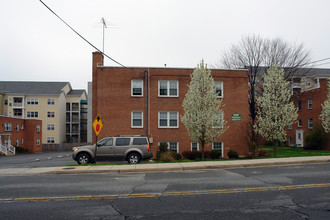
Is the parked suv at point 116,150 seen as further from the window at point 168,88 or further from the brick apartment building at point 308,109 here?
the brick apartment building at point 308,109

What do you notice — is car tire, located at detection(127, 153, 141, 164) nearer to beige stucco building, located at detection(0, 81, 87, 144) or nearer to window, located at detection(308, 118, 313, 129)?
window, located at detection(308, 118, 313, 129)

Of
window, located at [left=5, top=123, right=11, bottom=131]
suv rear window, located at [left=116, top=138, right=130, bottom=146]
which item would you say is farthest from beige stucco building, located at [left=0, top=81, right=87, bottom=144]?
suv rear window, located at [left=116, top=138, right=130, bottom=146]

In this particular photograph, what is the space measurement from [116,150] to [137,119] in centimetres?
788

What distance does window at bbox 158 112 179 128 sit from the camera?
79.9 feet

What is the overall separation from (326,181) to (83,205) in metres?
7.73

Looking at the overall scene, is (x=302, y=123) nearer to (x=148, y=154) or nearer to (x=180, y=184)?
(x=148, y=154)

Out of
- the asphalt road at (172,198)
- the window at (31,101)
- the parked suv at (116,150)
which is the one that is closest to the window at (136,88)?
the parked suv at (116,150)

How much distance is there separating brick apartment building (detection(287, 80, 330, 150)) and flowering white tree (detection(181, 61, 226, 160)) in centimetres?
2236

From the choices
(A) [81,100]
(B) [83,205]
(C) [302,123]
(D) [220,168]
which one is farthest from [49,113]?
(B) [83,205]

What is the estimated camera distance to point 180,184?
361 inches

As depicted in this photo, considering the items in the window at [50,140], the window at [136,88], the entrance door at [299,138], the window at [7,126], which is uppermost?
the window at [136,88]

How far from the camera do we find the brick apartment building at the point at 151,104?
2402 centimetres

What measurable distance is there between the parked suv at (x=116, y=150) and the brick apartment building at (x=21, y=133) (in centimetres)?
3018

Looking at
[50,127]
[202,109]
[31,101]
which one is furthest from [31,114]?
[202,109]
